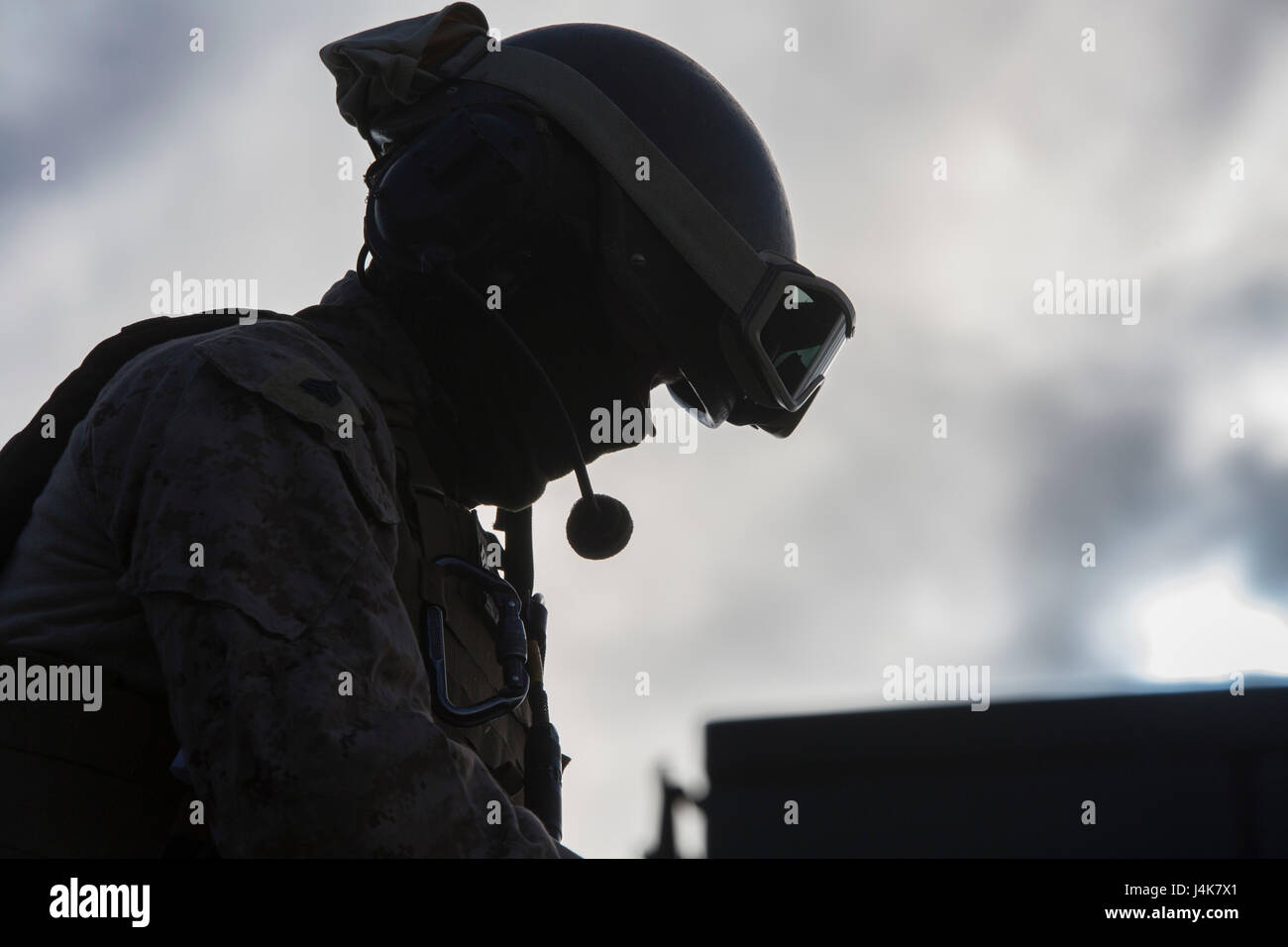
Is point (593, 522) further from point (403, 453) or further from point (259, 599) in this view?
point (259, 599)

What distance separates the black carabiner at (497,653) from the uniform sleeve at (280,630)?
27 cm

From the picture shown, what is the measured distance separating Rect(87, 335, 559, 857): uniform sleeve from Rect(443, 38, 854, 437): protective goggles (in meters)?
1.30

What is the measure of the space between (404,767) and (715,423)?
202 cm

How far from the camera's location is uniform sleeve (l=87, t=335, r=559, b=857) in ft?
5.59

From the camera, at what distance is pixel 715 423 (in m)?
3.63

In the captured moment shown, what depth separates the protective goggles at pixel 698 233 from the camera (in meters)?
3.16

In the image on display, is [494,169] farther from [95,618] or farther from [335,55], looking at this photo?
[95,618]

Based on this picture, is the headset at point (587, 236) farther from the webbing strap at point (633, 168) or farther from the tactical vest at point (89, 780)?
the tactical vest at point (89, 780)

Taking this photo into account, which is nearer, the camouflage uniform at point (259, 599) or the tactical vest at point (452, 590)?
the camouflage uniform at point (259, 599)

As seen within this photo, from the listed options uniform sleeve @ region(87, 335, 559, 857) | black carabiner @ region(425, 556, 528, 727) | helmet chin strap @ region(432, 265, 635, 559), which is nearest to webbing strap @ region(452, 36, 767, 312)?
helmet chin strap @ region(432, 265, 635, 559)

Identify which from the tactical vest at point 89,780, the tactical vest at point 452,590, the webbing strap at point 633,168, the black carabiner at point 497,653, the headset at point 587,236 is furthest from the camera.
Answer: the webbing strap at point 633,168

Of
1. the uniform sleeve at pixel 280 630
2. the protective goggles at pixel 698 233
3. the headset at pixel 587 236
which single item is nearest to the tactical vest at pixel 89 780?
the uniform sleeve at pixel 280 630

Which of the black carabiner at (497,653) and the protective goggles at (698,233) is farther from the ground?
the protective goggles at (698,233)
